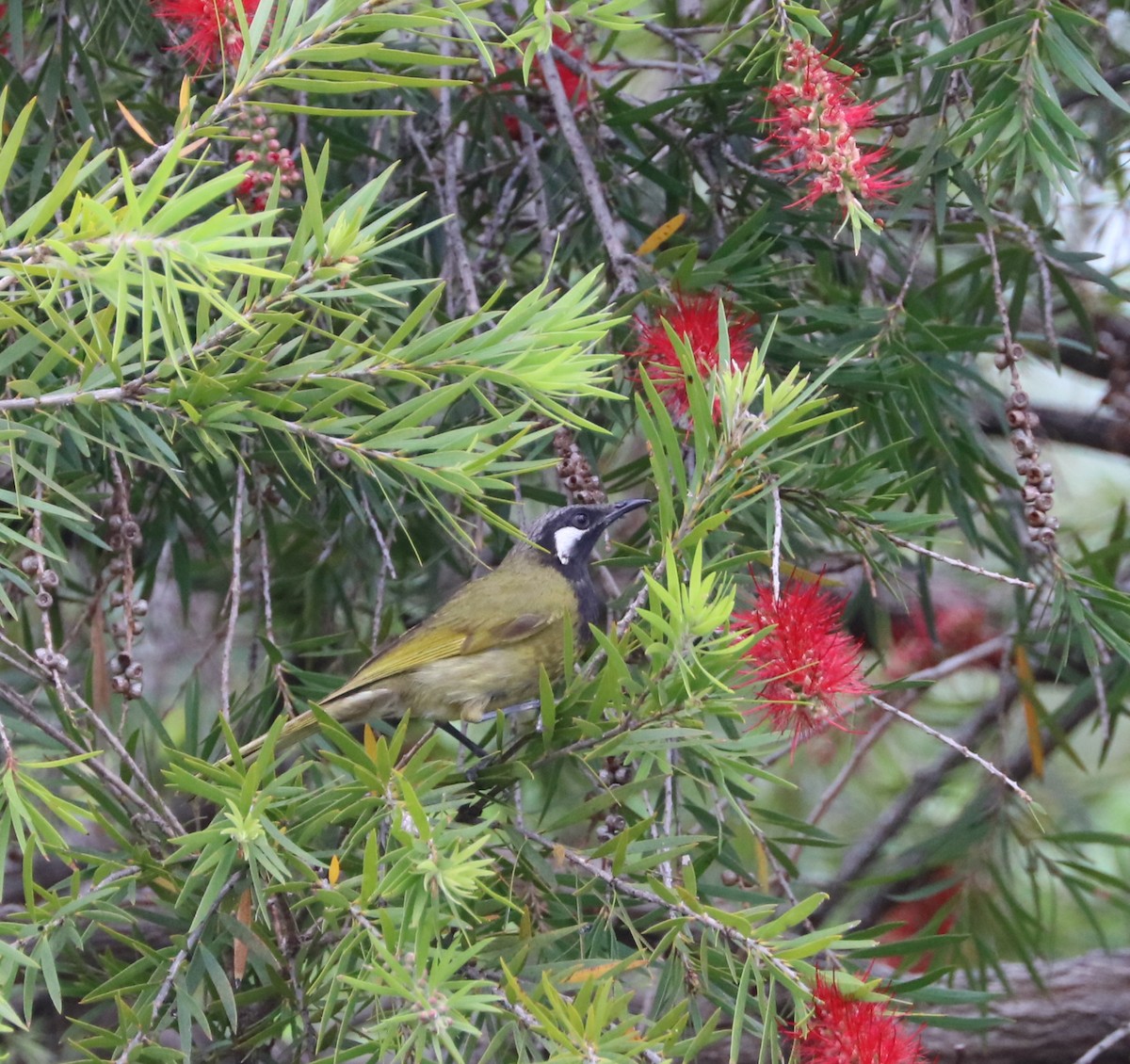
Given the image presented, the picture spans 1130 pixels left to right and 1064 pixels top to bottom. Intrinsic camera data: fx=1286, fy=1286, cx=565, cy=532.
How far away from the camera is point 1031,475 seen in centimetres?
190

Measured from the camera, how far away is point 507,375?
4.81ft

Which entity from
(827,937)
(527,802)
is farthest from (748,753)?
(527,802)

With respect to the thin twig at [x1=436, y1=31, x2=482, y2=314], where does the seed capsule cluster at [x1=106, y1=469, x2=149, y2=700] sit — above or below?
below

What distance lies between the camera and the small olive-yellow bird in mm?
2766

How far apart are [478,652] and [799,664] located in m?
1.38

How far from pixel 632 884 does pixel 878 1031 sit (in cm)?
37

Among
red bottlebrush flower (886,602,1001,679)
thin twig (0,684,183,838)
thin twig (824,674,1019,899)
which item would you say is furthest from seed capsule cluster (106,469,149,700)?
red bottlebrush flower (886,602,1001,679)

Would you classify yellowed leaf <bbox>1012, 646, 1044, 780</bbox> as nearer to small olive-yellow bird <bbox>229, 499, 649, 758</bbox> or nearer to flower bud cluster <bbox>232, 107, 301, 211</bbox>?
small olive-yellow bird <bbox>229, 499, 649, 758</bbox>

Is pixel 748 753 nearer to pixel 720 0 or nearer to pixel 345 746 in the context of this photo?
pixel 345 746

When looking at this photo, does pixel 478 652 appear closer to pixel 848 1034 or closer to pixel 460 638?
pixel 460 638

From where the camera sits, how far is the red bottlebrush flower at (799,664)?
1559 mm

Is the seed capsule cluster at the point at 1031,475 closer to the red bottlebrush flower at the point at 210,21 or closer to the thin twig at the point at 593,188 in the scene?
the thin twig at the point at 593,188

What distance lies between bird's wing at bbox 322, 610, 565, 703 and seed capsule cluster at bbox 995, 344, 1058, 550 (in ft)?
3.80

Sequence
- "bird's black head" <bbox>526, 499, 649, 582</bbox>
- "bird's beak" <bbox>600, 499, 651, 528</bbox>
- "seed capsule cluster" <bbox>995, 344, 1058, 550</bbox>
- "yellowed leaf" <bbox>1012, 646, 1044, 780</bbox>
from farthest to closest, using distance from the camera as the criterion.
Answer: "yellowed leaf" <bbox>1012, 646, 1044, 780</bbox> → "bird's black head" <bbox>526, 499, 649, 582</bbox> → "bird's beak" <bbox>600, 499, 651, 528</bbox> → "seed capsule cluster" <bbox>995, 344, 1058, 550</bbox>
